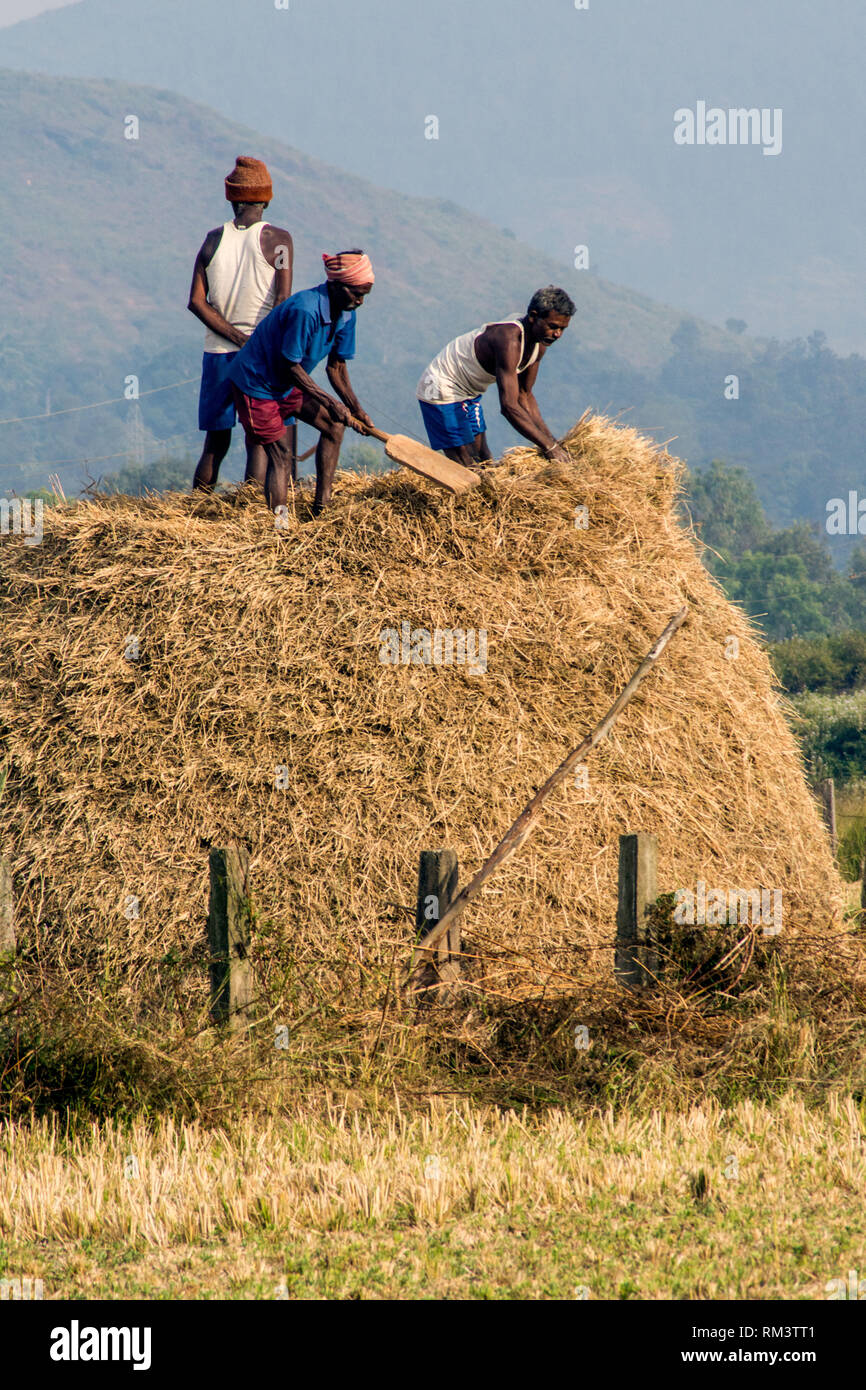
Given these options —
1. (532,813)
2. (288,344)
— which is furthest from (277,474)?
(532,813)

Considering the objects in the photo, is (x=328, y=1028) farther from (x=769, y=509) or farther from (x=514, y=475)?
(x=769, y=509)

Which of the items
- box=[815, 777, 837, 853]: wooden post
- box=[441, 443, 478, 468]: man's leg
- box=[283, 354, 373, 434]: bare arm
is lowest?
box=[815, 777, 837, 853]: wooden post

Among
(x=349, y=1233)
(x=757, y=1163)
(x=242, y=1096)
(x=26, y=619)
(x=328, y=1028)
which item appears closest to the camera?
(x=349, y=1233)

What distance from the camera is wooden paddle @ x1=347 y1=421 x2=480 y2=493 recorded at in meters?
8.52

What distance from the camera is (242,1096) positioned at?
6.21 m

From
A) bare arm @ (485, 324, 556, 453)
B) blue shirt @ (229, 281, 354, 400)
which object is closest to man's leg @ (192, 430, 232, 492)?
blue shirt @ (229, 281, 354, 400)

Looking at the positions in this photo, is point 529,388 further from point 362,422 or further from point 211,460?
point 211,460

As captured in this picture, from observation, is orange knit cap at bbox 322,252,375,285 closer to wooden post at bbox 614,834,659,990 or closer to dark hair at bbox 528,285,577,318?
dark hair at bbox 528,285,577,318

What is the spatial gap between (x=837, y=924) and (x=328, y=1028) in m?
4.09

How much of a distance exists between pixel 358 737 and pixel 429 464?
6.13ft

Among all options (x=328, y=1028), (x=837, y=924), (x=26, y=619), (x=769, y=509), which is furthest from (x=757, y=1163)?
(x=769, y=509)

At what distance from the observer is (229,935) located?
656 centimetres

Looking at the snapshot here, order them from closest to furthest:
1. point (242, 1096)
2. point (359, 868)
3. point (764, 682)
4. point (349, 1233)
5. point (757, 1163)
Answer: point (349, 1233) < point (757, 1163) < point (242, 1096) < point (359, 868) < point (764, 682)

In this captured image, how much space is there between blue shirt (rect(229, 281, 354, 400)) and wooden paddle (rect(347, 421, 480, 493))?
0.58 meters
